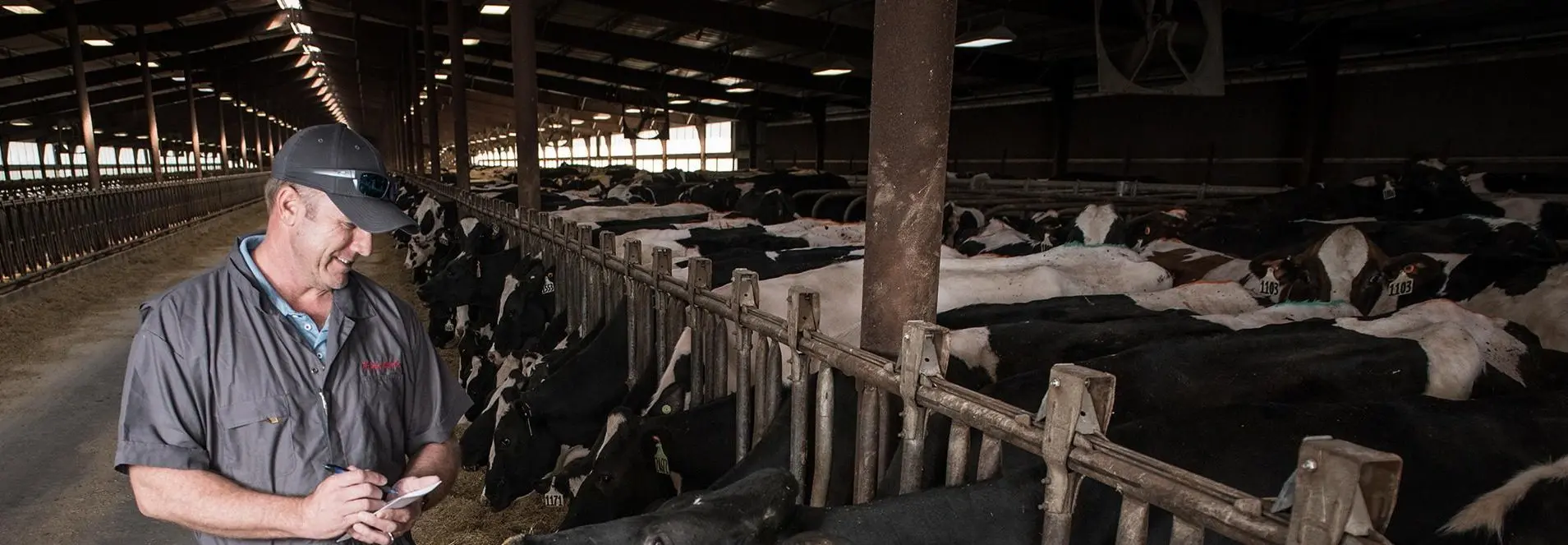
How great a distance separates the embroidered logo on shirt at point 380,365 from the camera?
218 cm

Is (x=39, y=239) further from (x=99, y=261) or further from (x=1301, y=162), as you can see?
(x=1301, y=162)

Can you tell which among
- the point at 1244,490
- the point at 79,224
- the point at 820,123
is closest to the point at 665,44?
the point at 820,123

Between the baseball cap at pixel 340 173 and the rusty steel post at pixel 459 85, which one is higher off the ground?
the rusty steel post at pixel 459 85

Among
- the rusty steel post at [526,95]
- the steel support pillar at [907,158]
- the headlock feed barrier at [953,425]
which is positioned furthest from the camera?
the rusty steel post at [526,95]

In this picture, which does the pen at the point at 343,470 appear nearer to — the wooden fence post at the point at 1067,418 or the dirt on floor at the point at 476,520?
the wooden fence post at the point at 1067,418

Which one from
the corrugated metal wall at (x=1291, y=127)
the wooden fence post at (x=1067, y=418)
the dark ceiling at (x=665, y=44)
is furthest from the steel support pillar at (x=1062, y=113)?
the wooden fence post at (x=1067, y=418)

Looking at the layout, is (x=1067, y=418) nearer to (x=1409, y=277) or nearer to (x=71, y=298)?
(x=1409, y=277)

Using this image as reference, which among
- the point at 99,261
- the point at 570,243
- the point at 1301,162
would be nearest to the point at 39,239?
the point at 99,261

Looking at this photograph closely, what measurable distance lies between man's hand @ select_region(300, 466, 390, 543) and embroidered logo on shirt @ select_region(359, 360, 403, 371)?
40cm

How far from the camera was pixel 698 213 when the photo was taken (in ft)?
38.7

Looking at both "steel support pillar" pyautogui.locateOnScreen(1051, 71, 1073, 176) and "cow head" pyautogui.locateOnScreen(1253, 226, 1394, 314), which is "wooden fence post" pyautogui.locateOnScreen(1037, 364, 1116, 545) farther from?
"steel support pillar" pyautogui.locateOnScreen(1051, 71, 1073, 176)

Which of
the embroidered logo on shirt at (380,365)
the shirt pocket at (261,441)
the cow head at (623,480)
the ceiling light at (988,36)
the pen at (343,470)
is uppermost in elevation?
the ceiling light at (988,36)

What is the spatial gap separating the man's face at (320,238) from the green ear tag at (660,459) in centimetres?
158

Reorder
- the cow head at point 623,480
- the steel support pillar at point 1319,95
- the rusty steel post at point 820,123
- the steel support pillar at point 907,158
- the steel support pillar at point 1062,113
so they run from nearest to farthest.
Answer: the steel support pillar at point 907,158 → the cow head at point 623,480 → the steel support pillar at point 1319,95 → the steel support pillar at point 1062,113 → the rusty steel post at point 820,123
